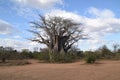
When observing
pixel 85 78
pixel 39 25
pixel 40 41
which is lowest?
pixel 85 78

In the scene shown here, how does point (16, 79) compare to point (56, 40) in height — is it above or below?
below

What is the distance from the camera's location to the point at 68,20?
39.8m

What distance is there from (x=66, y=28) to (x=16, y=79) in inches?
1119

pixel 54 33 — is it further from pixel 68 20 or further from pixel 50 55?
pixel 50 55

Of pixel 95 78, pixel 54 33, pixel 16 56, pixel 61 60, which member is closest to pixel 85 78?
pixel 95 78

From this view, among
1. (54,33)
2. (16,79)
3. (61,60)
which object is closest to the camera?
(16,79)

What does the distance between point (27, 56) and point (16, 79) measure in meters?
28.8

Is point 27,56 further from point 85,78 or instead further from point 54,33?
point 85,78

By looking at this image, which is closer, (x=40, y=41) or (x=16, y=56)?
(x=16, y=56)

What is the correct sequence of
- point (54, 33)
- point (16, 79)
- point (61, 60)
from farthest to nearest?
point (54, 33) → point (61, 60) → point (16, 79)

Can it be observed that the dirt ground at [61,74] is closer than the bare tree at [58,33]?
Yes

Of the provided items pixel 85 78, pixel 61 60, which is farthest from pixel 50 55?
pixel 85 78

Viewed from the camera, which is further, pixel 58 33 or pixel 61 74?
pixel 58 33

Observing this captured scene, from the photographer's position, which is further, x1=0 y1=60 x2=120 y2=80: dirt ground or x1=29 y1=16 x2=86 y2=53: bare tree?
x1=29 y1=16 x2=86 y2=53: bare tree
